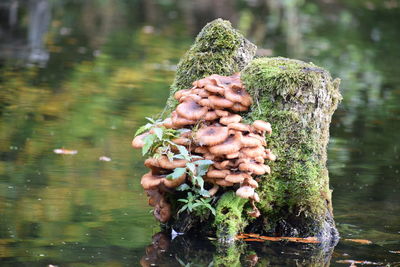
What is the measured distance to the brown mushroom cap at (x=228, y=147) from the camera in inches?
197

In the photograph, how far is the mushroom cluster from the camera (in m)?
5.06

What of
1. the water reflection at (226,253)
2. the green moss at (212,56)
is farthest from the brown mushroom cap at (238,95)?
the water reflection at (226,253)

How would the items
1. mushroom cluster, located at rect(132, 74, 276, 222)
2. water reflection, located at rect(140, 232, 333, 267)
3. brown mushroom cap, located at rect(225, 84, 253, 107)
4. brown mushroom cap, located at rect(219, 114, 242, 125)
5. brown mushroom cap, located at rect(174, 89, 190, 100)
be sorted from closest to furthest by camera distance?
water reflection, located at rect(140, 232, 333, 267), mushroom cluster, located at rect(132, 74, 276, 222), brown mushroom cap, located at rect(219, 114, 242, 125), brown mushroom cap, located at rect(225, 84, 253, 107), brown mushroom cap, located at rect(174, 89, 190, 100)

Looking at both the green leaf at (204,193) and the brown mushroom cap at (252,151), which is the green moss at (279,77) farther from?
the green leaf at (204,193)

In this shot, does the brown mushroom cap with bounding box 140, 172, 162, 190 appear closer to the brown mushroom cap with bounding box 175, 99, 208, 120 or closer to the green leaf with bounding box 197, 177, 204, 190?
the green leaf with bounding box 197, 177, 204, 190

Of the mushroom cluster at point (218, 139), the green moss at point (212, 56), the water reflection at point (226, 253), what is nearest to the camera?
the water reflection at point (226, 253)

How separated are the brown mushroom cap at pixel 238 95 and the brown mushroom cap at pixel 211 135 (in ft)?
0.85

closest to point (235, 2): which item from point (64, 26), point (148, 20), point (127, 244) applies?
point (148, 20)

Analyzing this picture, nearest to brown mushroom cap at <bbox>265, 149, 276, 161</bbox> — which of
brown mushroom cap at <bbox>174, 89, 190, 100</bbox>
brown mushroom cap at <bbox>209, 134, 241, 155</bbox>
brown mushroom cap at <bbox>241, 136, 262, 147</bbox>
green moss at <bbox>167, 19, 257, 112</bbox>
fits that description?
brown mushroom cap at <bbox>241, 136, 262, 147</bbox>

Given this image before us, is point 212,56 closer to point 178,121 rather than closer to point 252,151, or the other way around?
point 178,121

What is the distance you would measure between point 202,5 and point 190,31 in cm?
491

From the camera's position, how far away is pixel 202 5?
21922mm

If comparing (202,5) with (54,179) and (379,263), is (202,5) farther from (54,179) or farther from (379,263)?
(379,263)

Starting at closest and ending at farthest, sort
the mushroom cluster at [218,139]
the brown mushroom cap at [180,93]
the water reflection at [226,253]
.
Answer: the water reflection at [226,253], the mushroom cluster at [218,139], the brown mushroom cap at [180,93]
